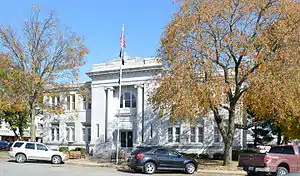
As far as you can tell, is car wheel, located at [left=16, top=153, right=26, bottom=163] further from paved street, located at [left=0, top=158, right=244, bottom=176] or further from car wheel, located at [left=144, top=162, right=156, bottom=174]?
car wheel, located at [left=144, top=162, right=156, bottom=174]

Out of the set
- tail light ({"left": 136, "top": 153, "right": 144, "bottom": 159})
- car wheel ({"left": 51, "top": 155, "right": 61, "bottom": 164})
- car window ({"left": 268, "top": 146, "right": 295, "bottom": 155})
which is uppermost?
car window ({"left": 268, "top": 146, "right": 295, "bottom": 155})

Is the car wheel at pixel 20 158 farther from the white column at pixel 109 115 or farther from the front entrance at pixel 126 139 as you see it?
the front entrance at pixel 126 139

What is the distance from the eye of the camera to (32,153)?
2841 cm

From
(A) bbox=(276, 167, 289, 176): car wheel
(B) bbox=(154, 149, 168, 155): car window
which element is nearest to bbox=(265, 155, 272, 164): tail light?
(A) bbox=(276, 167, 289, 176): car wheel

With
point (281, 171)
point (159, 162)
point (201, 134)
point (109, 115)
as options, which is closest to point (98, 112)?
point (109, 115)

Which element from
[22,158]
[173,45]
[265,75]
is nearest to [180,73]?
[173,45]

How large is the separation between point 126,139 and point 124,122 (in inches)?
72.9

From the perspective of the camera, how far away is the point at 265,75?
71.9 feet

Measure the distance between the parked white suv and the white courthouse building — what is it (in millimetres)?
10494

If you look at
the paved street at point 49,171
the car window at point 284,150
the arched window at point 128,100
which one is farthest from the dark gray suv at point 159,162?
the arched window at point 128,100

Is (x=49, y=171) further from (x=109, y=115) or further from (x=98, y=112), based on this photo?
(x=98, y=112)

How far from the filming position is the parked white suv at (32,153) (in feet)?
92.5

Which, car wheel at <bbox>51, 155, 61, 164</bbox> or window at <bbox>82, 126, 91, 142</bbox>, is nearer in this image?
car wheel at <bbox>51, 155, 61, 164</bbox>

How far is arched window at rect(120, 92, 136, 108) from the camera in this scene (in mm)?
40125
